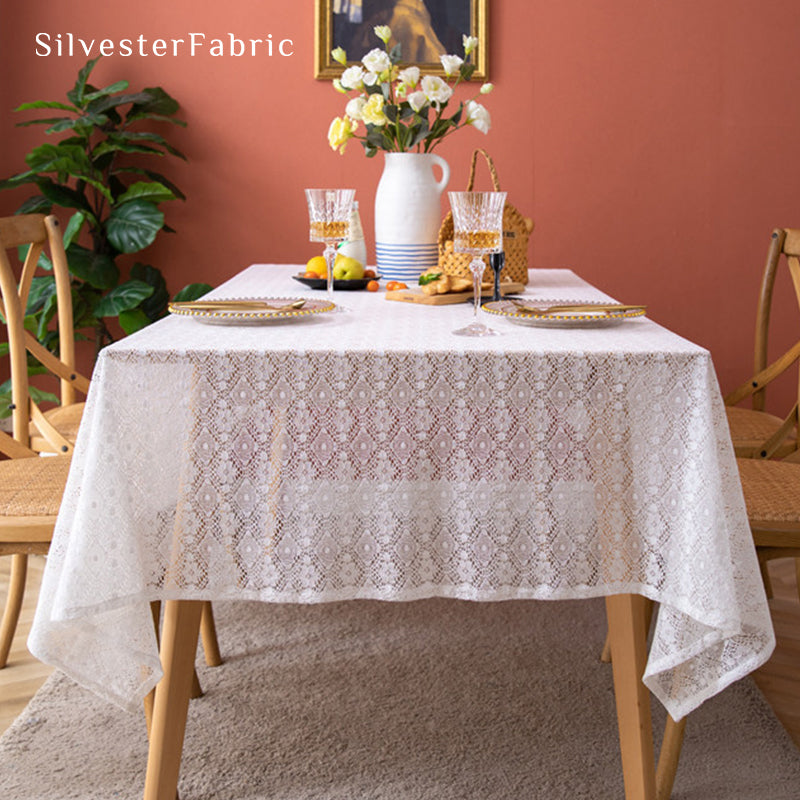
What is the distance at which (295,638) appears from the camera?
2256mm

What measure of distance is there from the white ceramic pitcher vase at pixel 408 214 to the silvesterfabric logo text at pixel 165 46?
1.40m

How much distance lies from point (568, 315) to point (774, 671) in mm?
1102

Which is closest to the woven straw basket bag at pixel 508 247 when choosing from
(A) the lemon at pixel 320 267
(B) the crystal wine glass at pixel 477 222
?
(A) the lemon at pixel 320 267

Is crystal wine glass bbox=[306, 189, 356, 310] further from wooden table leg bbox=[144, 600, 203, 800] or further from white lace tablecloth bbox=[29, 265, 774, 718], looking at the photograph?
wooden table leg bbox=[144, 600, 203, 800]

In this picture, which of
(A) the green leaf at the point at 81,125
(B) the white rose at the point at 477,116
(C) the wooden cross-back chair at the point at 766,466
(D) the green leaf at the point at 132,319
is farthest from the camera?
(D) the green leaf at the point at 132,319

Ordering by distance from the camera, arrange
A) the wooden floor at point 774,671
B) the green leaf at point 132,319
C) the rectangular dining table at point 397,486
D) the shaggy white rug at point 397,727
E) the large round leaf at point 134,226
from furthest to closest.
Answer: the green leaf at point 132,319 < the large round leaf at point 134,226 < the wooden floor at point 774,671 < the shaggy white rug at point 397,727 < the rectangular dining table at point 397,486

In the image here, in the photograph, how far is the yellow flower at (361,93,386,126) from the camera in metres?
2.08

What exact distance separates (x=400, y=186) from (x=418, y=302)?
0.42m

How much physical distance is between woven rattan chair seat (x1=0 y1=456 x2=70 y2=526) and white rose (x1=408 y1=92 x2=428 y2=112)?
1.00 meters

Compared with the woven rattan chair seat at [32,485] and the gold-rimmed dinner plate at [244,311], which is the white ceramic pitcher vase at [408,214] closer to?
the gold-rimmed dinner plate at [244,311]

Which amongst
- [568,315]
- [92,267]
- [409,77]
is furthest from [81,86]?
[568,315]

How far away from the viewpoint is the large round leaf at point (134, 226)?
124 inches

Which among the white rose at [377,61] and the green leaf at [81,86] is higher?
the green leaf at [81,86]

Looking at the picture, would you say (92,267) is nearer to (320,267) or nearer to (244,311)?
(320,267)
